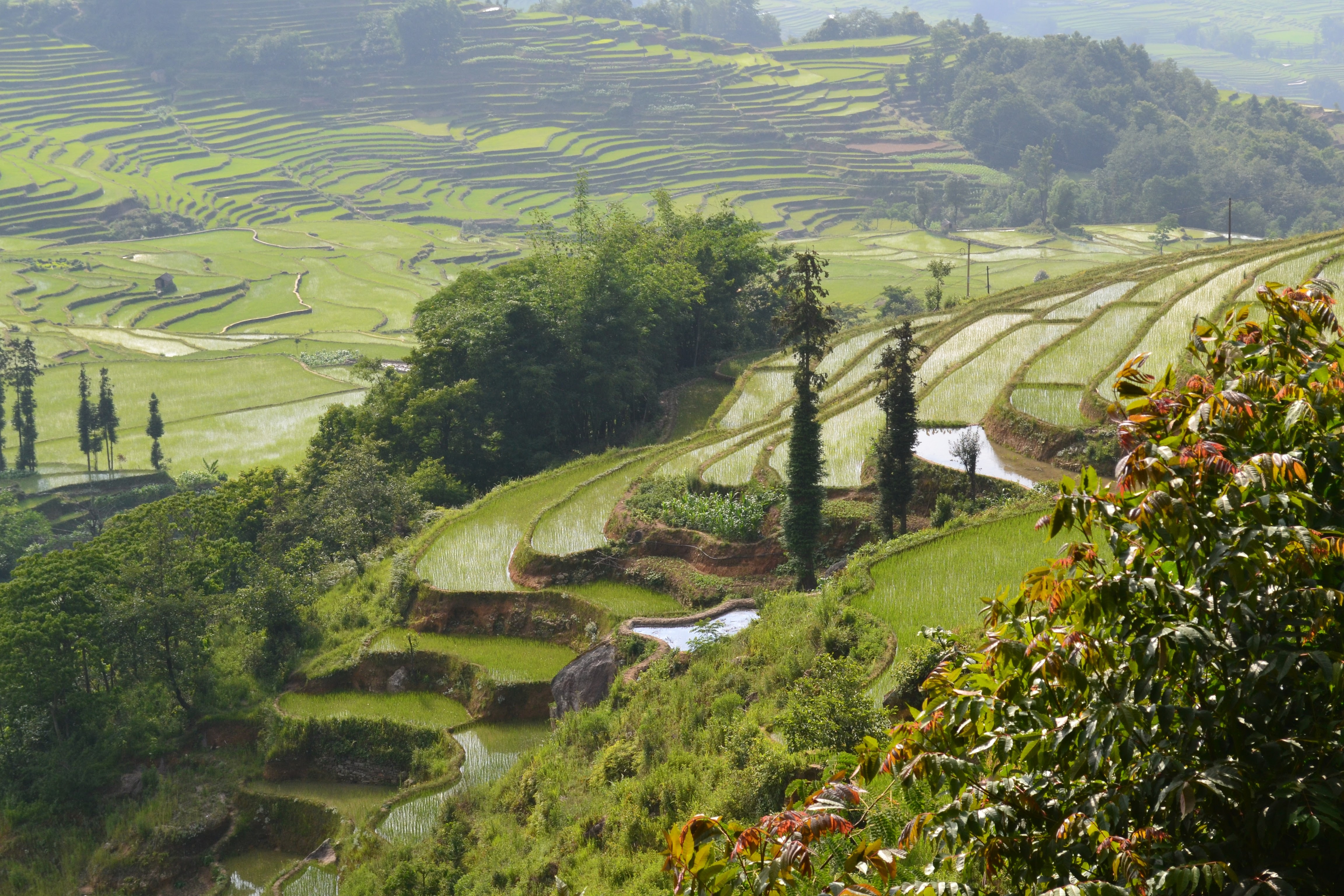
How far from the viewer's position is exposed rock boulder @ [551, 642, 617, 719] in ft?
49.6

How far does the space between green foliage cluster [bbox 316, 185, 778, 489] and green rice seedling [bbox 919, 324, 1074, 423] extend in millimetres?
8360

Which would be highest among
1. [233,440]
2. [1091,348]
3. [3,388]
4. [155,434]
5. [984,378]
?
[1091,348]

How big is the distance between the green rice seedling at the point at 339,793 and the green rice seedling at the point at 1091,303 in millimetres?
18791

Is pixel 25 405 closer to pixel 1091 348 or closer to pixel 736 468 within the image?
pixel 736 468

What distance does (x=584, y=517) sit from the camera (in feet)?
65.2

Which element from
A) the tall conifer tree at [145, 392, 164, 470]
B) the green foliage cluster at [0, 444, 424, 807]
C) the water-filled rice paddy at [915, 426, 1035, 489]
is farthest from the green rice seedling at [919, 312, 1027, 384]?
the tall conifer tree at [145, 392, 164, 470]

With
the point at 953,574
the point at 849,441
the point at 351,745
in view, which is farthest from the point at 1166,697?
the point at 849,441

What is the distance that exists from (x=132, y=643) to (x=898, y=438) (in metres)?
13.0

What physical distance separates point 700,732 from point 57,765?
11.5m

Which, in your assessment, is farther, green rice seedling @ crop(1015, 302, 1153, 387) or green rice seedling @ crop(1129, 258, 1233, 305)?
green rice seedling @ crop(1129, 258, 1233, 305)

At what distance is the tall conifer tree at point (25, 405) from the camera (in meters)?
37.0

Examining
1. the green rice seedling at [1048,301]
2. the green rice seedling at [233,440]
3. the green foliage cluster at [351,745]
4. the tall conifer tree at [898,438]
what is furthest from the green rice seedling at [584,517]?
the green rice seedling at [233,440]

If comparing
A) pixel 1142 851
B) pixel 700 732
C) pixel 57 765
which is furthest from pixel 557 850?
pixel 57 765

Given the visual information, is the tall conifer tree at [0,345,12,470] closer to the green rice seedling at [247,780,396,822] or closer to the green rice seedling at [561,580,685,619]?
the green rice seedling at [247,780,396,822]
